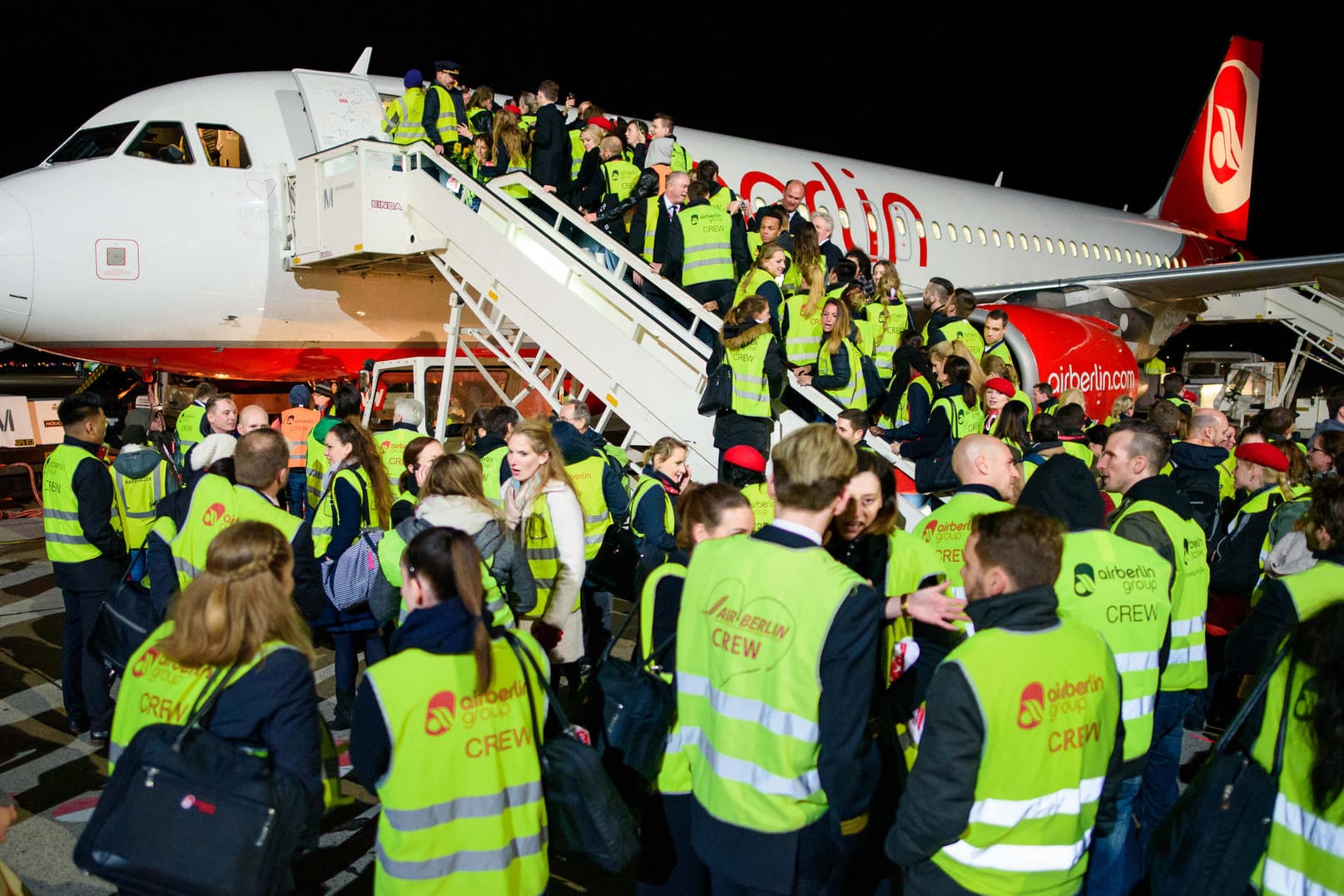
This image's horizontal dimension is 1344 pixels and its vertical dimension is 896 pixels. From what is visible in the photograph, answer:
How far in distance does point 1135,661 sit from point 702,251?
4.79 m

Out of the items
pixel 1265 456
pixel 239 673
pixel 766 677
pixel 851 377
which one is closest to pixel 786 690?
pixel 766 677

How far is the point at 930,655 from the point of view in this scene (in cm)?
326

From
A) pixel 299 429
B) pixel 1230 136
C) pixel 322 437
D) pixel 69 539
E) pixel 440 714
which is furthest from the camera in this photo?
pixel 1230 136

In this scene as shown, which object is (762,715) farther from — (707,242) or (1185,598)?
(707,242)

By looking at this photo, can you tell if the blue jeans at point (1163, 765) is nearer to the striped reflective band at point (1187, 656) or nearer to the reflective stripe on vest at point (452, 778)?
the striped reflective band at point (1187, 656)

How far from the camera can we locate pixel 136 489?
17.6ft

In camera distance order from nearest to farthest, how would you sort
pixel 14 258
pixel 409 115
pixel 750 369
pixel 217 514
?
pixel 217 514, pixel 750 369, pixel 14 258, pixel 409 115

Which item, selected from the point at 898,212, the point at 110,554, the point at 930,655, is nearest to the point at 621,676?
the point at 930,655

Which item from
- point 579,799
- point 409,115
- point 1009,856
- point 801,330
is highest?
point 409,115

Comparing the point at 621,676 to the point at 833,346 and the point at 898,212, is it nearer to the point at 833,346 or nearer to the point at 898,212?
the point at 833,346

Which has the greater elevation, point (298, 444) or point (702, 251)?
point (702, 251)

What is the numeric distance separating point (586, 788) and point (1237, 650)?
2.03 metres

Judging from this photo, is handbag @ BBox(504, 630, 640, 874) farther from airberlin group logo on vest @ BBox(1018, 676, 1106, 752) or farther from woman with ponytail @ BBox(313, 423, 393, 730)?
woman with ponytail @ BBox(313, 423, 393, 730)

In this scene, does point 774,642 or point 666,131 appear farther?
point 666,131
